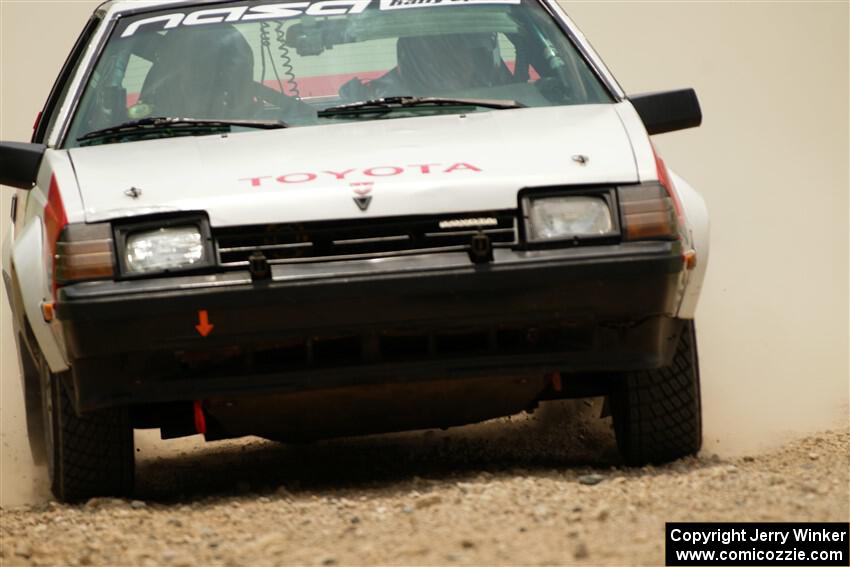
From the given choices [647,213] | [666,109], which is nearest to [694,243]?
[647,213]

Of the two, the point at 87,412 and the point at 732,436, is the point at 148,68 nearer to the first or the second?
the point at 87,412

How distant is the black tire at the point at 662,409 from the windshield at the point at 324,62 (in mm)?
994

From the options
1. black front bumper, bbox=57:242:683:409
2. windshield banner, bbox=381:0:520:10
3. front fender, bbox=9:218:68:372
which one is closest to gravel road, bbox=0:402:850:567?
A: black front bumper, bbox=57:242:683:409

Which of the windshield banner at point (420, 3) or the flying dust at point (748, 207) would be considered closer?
the windshield banner at point (420, 3)

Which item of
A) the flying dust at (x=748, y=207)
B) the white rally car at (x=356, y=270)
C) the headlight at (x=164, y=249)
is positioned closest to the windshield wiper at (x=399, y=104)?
the white rally car at (x=356, y=270)

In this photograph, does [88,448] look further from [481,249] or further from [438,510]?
[481,249]

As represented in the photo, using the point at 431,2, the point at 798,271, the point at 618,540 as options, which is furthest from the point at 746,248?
the point at 618,540

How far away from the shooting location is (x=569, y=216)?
5.05m

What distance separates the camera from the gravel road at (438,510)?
14.0 feet

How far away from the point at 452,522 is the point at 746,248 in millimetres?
6029

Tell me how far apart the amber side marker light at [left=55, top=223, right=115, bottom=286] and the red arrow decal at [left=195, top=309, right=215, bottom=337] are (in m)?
0.29

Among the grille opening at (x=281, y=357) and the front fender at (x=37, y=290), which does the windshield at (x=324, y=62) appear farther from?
the grille opening at (x=281, y=357)

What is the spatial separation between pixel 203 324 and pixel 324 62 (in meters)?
1.67

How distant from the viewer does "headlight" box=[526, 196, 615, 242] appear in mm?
5016
